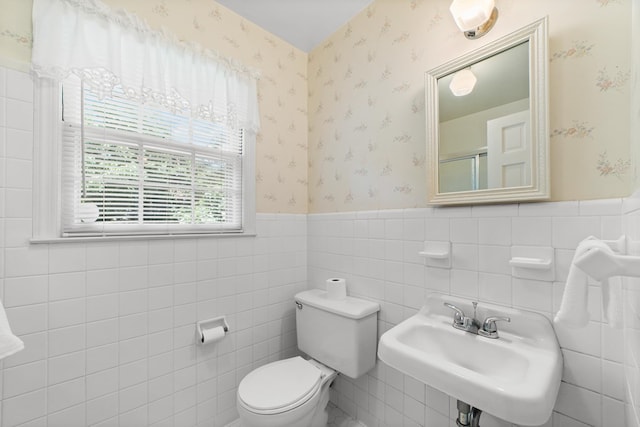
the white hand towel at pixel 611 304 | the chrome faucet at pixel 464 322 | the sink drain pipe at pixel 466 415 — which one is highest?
the white hand towel at pixel 611 304

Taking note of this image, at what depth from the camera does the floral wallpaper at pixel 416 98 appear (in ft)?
2.88

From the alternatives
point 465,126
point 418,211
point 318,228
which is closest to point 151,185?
point 318,228

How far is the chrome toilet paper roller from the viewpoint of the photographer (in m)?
1.44

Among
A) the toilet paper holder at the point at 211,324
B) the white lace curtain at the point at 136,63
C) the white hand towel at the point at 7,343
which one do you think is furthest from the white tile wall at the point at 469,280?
the white hand towel at the point at 7,343

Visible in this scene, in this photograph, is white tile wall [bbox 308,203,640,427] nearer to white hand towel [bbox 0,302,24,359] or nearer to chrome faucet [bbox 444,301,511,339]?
chrome faucet [bbox 444,301,511,339]

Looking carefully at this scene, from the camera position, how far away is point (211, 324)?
152 centimetres

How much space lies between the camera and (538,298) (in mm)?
1005

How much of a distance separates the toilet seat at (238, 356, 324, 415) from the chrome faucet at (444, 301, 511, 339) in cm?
73

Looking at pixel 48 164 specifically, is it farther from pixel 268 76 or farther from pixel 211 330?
A: pixel 268 76

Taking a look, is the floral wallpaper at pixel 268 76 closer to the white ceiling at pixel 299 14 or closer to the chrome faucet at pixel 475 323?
the white ceiling at pixel 299 14

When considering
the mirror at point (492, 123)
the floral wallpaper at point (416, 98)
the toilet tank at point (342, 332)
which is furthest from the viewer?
the toilet tank at point (342, 332)

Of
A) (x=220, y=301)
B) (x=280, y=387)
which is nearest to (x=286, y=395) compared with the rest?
(x=280, y=387)

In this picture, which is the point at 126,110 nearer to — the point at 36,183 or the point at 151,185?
the point at 151,185

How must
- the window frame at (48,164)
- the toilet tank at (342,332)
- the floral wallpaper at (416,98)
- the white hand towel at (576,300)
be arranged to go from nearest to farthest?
1. the white hand towel at (576,300)
2. the floral wallpaper at (416,98)
3. the window frame at (48,164)
4. the toilet tank at (342,332)
